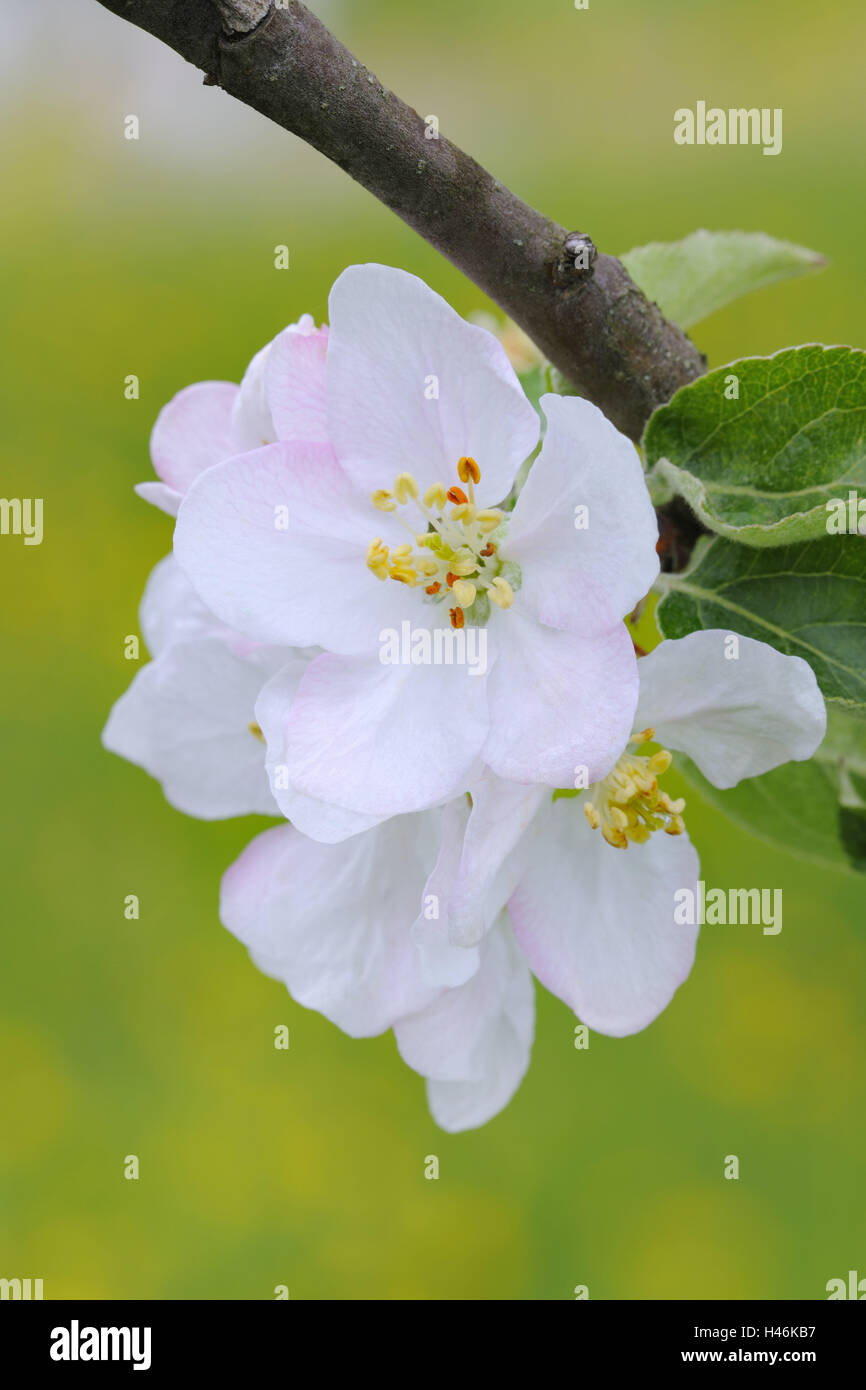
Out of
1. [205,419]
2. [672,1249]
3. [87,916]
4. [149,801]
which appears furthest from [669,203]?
[205,419]

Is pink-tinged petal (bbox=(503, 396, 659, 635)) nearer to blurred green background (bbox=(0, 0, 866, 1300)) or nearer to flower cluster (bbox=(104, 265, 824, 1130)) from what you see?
flower cluster (bbox=(104, 265, 824, 1130))

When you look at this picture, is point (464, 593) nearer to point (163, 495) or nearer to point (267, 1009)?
point (163, 495)

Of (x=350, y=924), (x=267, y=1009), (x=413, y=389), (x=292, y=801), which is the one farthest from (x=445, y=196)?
(x=267, y=1009)

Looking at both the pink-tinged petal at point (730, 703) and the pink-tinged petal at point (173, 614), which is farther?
the pink-tinged petal at point (173, 614)

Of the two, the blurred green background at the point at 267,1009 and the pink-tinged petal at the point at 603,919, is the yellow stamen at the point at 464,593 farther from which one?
the blurred green background at the point at 267,1009

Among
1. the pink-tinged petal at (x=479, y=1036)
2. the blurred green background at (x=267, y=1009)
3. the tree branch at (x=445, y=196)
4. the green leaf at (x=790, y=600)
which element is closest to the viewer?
the tree branch at (x=445, y=196)

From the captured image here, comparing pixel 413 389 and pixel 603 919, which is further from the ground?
pixel 413 389

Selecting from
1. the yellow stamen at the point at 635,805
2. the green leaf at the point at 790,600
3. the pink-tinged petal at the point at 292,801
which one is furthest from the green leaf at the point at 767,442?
the pink-tinged petal at the point at 292,801
